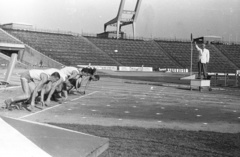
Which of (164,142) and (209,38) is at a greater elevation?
(209,38)

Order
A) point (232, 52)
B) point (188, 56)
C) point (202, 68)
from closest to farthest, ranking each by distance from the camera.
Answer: point (202, 68) < point (188, 56) < point (232, 52)

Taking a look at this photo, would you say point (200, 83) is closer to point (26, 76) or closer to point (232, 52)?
point (26, 76)

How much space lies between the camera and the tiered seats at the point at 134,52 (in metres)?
62.2

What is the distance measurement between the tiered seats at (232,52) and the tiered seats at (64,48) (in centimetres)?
2845

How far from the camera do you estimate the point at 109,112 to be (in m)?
10.2

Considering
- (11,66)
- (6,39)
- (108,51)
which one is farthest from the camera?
(108,51)

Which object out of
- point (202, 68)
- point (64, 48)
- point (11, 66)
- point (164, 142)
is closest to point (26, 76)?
point (11, 66)

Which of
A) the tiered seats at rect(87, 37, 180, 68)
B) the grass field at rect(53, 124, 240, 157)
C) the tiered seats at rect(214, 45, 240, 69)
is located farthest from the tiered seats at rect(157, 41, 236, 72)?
the grass field at rect(53, 124, 240, 157)

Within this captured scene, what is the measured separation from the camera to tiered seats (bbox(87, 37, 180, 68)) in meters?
62.2

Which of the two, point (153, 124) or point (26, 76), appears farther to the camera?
point (26, 76)

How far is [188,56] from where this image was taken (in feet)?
227

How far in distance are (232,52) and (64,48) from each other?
3923 centimetres

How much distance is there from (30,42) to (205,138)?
2141 inches

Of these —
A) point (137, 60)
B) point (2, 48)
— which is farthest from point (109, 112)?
point (137, 60)
